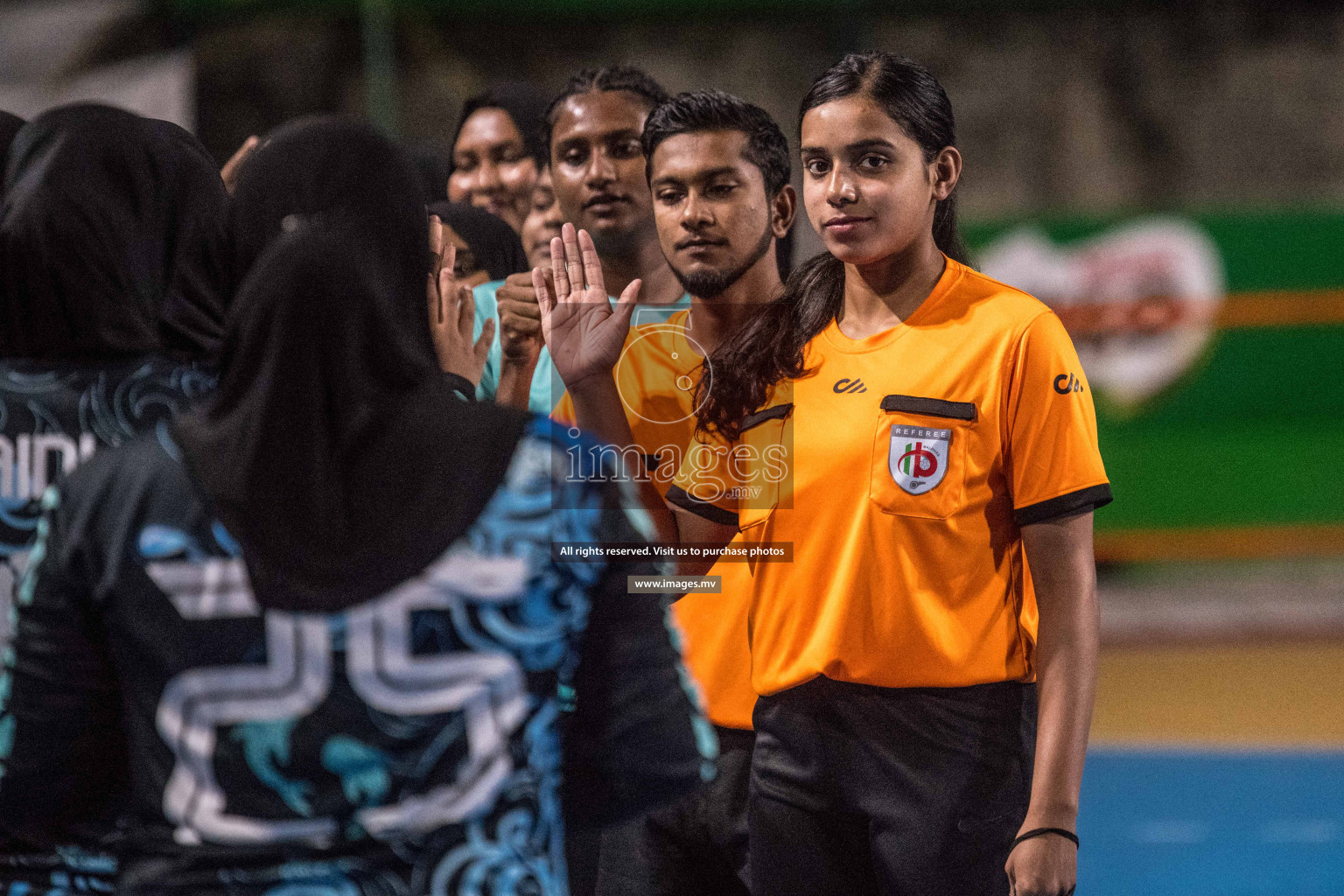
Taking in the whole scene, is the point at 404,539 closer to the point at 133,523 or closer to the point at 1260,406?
the point at 133,523

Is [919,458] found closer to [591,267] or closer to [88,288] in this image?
[591,267]

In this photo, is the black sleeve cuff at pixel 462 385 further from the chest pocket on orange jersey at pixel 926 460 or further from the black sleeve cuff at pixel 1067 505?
the black sleeve cuff at pixel 1067 505

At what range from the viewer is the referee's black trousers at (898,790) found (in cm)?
206

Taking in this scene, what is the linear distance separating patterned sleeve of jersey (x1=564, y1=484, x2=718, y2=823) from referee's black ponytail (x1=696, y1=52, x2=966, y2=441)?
30.4 inches

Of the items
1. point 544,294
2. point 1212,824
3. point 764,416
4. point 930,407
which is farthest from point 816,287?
point 1212,824

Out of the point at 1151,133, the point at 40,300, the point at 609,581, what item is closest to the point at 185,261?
the point at 40,300

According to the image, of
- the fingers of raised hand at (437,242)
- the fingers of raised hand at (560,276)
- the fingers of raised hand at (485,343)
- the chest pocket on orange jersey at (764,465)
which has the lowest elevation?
the chest pocket on orange jersey at (764,465)

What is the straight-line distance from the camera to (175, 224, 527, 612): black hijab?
4.35 ft

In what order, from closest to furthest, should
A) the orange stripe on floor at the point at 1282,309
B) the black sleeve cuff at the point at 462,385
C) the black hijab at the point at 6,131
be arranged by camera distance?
1. the black sleeve cuff at the point at 462,385
2. the black hijab at the point at 6,131
3. the orange stripe on floor at the point at 1282,309

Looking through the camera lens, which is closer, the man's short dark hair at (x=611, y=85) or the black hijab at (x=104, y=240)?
the black hijab at (x=104, y=240)

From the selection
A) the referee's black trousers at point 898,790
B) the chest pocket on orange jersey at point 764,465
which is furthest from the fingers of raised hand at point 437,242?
the referee's black trousers at point 898,790

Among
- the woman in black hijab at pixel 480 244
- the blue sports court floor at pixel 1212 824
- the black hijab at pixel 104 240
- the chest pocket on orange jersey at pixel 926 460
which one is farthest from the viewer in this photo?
the blue sports court floor at pixel 1212 824

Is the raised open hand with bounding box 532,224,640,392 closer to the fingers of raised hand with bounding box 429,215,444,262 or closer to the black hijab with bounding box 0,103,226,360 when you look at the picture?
the fingers of raised hand with bounding box 429,215,444,262

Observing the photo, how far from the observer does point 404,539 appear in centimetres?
135
